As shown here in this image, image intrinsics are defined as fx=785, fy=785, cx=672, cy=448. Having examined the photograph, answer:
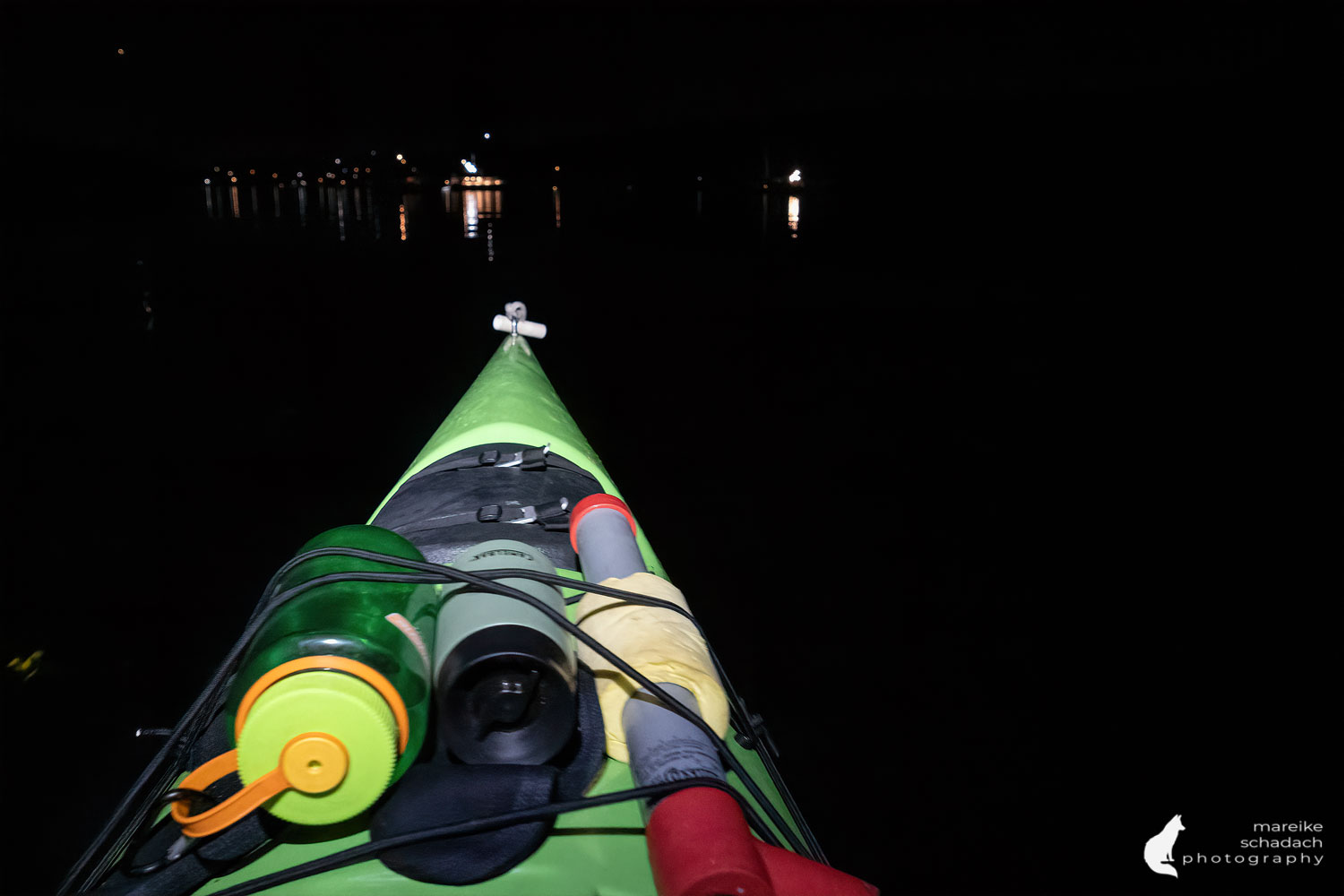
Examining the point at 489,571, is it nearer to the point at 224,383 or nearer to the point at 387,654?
the point at 387,654

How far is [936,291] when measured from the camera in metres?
12.3

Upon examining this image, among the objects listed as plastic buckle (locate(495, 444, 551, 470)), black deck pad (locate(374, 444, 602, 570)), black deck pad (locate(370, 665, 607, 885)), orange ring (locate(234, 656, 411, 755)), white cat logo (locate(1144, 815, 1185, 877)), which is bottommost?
white cat logo (locate(1144, 815, 1185, 877))

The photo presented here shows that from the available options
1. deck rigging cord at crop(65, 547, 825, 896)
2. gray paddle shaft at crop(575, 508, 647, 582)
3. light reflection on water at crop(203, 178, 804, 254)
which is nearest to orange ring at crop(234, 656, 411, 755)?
deck rigging cord at crop(65, 547, 825, 896)

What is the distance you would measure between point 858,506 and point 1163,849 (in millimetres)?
2669

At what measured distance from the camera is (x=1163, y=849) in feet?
8.63

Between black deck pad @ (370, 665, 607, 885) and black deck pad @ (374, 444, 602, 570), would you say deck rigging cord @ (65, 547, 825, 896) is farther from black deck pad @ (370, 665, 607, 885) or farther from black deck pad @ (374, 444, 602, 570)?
black deck pad @ (374, 444, 602, 570)

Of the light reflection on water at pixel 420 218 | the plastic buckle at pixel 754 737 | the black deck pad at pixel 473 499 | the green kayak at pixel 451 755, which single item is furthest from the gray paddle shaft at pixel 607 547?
the light reflection on water at pixel 420 218

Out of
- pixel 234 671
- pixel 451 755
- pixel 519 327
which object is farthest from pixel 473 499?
pixel 519 327

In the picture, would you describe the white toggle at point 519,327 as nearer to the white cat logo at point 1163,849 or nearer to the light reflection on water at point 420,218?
the white cat logo at point 1163,849

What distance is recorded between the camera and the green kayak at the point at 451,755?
858 mm

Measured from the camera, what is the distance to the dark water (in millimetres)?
2855

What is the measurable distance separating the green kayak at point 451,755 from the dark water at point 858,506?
1900mm

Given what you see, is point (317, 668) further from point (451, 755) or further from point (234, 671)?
point (234, 671)

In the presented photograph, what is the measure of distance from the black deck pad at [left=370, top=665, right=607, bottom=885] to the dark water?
2.00 metres
